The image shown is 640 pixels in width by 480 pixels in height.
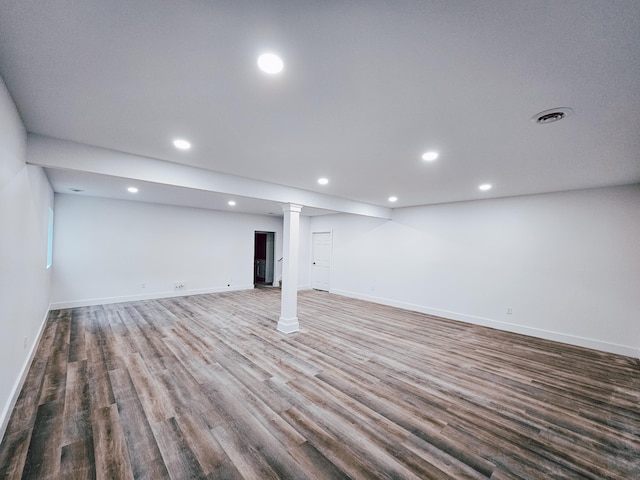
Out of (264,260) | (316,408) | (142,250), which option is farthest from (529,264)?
(264,260)

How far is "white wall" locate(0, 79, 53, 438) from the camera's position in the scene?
1.85 metres

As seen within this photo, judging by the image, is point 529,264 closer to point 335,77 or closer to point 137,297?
point 335,77

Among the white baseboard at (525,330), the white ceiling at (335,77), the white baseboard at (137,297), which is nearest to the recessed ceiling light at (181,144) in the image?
the white ceiling at (335,77)

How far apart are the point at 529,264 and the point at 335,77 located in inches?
197

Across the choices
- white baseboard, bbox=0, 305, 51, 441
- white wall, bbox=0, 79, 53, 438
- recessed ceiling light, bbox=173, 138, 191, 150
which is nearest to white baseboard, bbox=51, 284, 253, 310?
white baseboard, bbox=0, 305, 51, 441

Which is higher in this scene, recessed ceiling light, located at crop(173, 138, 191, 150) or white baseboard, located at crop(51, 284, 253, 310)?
recessed ceiling light, located at crop(173, 138, 191, 150)

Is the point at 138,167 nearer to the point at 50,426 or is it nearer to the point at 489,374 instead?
the point at 50,426

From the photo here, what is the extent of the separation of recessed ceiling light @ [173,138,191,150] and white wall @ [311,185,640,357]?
203 inches

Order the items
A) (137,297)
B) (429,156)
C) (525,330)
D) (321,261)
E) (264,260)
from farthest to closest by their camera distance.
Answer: (264,260), (321,261), (137,297), (525,330), (429,156)

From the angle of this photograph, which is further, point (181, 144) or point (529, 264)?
point (529, 264)

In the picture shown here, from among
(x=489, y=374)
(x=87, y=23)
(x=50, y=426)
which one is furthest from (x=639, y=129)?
(x=50, y=426)

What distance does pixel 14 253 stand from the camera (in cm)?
228

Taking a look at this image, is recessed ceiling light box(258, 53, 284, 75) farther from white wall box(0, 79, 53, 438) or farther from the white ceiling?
white wall box(0, 79, 53, 438)

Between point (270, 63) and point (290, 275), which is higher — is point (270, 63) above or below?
above
